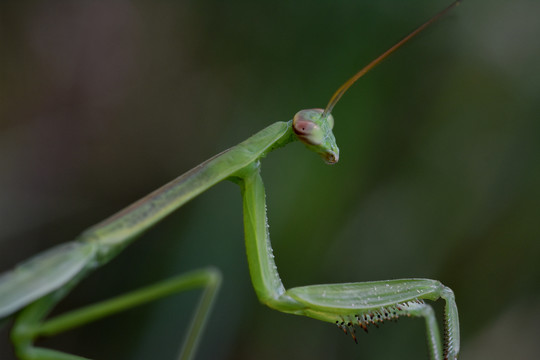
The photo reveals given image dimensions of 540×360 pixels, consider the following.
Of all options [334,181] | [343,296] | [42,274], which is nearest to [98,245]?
[42,274]

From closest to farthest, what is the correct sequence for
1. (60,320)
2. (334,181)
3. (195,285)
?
(60,320)
(195,285)
(334,181)

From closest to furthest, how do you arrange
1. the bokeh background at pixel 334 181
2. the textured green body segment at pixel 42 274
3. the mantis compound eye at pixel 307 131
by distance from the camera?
the textured green body segment at pixel 42 274
the mantis compound eye at pixel 307 131
the bokeh background at pixel 334 181

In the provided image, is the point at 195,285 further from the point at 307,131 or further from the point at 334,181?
the point at 334,181

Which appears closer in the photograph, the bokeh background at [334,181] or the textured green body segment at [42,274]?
the textured green body segment at [42,274]

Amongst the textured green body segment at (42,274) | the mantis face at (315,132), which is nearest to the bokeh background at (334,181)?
the mantis face at (315,132)

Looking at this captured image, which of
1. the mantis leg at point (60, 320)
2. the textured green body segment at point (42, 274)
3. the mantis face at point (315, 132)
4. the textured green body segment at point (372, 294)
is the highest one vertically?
the mantis face at point (315, 132)

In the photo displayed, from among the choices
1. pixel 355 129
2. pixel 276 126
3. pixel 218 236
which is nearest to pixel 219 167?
pixel 276 126

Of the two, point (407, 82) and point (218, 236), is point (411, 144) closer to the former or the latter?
point (407, 82)

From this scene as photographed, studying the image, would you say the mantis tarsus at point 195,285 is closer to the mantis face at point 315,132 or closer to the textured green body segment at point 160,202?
the textured green body segment at point 160,202
